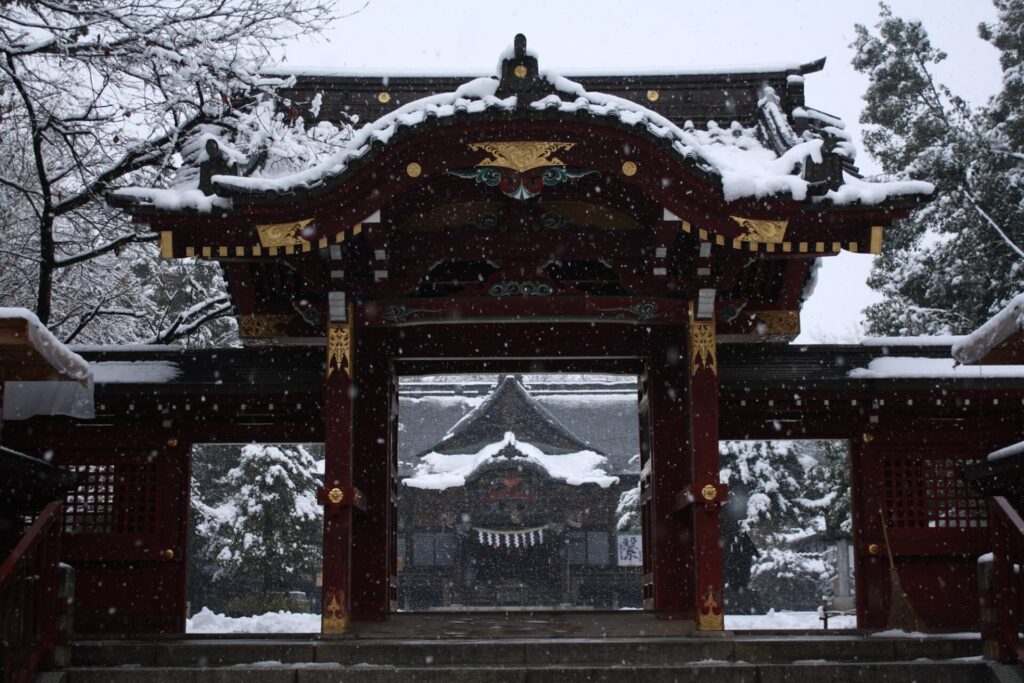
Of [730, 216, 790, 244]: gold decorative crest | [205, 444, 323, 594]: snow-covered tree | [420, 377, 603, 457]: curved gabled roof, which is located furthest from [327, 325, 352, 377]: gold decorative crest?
[420, 377, 603, 457]: curved gabled roof

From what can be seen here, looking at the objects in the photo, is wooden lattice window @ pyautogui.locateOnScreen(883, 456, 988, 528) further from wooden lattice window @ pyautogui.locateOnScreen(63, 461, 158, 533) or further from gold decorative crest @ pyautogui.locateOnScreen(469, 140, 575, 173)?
wooden lattice window @ pyautogui.locateOnScreen(63, 461, 158, 533)

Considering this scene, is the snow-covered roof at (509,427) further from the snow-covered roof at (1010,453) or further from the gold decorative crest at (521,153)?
the snow-covered roof at (1010,453)

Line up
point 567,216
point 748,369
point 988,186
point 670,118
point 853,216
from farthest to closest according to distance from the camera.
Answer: point 988,186 → point 670,118 → point 748,369 → point 567,216 → point 853,216

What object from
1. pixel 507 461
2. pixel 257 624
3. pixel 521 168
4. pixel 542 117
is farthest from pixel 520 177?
pixel 507 461

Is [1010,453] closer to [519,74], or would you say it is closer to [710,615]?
[710,615]

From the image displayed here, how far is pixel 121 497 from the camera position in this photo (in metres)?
9.70

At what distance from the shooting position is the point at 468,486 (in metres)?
27.4

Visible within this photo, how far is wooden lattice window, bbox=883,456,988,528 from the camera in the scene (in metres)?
9.63

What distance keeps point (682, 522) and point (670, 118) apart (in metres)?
4.02

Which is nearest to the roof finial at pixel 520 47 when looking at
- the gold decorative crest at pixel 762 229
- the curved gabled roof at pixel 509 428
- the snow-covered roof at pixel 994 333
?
the gold decorative crest at pixel 762 229

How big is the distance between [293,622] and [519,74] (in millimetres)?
15012

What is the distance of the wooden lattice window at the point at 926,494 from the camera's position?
31.6 feet

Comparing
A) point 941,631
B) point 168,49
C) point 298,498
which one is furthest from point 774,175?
point 298,498

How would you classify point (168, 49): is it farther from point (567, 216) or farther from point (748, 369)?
point (748, 369)
